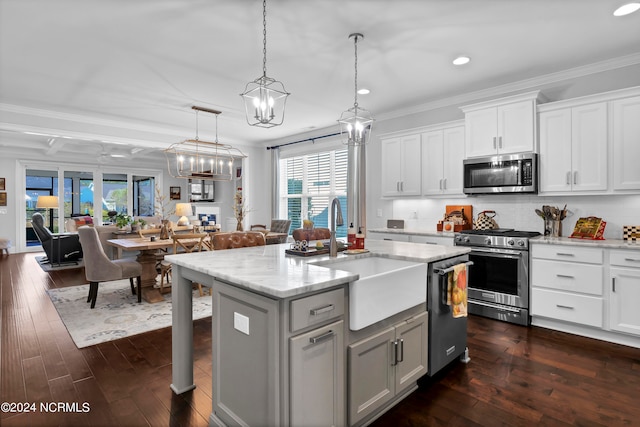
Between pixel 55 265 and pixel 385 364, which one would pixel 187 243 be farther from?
pixel 55 265

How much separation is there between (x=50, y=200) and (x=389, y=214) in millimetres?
8815

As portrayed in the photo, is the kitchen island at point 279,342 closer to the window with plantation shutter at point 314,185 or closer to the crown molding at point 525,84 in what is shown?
the crown molding at point 525,84

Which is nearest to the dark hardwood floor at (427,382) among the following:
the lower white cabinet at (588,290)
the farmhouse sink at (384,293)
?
the lower white cabinet at (588,290)

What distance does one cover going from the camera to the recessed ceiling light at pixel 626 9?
99.8 inches

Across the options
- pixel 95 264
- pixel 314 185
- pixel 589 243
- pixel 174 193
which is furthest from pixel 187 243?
pixel 174 193

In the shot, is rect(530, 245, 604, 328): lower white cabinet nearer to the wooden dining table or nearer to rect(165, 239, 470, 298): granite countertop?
rect(165, 239, 470, 298): granite countertop

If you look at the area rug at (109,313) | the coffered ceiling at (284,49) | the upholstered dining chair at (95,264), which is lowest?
the area rug at (109,313)

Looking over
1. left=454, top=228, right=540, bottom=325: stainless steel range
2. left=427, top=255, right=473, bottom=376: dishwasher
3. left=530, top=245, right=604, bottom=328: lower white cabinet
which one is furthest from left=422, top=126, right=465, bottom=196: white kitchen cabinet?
left=427, top=255, right=473, bottom=376: dishwasher

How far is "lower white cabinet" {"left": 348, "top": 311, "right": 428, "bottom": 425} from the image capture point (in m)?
1.78

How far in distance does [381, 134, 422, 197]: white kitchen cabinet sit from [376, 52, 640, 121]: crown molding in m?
0.55

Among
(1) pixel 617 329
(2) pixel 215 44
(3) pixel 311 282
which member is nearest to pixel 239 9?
(2) pixel 215 44

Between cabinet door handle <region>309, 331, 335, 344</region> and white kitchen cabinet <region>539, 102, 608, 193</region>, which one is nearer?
cabinet door handle <region>309, 331, 335, 344</region>

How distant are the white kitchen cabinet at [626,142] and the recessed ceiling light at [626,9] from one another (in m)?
0.92

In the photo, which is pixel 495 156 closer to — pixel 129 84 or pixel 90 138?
pixel 129 84
